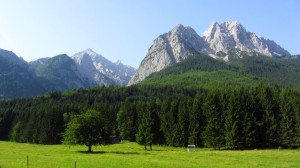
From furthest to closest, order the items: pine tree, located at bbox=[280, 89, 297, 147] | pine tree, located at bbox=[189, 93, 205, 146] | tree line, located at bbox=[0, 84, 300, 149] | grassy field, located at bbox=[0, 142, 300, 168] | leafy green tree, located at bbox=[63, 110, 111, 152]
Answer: pine tree, located at bbox=[189, 93, 205, 146] → tree line, located at bbox=[0, 84, 300, 149] → pine tree, located at bbox=[280, 89, 297, 147] → leafy green tree, located at bbox=[63, 110, 111, 152] → grassy field, located at bbox=[0, 142, 300, 168]

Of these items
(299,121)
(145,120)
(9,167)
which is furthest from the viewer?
(145,120)

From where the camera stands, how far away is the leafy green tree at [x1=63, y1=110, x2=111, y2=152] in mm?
93000

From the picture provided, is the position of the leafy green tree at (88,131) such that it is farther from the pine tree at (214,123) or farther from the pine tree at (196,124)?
the pine tree at (214,123)

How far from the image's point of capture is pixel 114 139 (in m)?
148

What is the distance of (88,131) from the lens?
307ft

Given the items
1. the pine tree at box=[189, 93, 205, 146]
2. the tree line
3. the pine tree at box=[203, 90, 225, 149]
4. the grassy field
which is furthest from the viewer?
the pine tree at box=[189, 93, 205, 146]

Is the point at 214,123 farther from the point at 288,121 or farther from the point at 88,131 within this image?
the point at 88,131

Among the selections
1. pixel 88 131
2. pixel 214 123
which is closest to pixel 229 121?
pixel 214 123

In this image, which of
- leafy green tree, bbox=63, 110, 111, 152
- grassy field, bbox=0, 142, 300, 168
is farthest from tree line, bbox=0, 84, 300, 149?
grassy field, bbox=0, 142, 300, 168

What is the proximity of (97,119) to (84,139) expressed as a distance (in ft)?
23.1

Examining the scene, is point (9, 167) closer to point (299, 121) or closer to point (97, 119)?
point (97, 119)

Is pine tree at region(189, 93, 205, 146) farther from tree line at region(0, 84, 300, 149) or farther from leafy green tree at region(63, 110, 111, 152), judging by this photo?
leafy green tree at region(63, 110, 111, 152)

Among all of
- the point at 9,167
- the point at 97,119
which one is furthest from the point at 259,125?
the point at 9,167

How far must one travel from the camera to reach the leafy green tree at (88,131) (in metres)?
93.0
